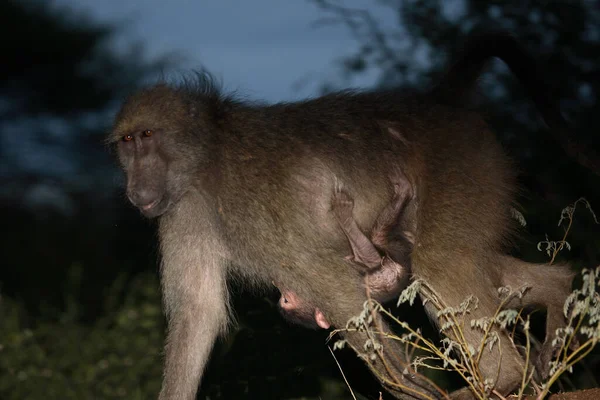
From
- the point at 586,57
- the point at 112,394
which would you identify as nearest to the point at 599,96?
the point at 586,57

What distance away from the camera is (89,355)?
6.54 metres

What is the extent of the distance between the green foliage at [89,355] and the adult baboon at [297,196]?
253 centimetres

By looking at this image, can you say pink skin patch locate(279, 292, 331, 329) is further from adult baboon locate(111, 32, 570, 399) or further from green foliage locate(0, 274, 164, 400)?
green foliage locate(0, 274, 164, 400)

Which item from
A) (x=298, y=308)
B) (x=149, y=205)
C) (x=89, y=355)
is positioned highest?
→ (x=149, y=205)

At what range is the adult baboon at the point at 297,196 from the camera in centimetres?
350

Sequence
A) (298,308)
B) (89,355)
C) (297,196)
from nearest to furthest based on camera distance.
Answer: (297,196), (298,308), (89,355)

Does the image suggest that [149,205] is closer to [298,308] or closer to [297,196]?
[297,196]

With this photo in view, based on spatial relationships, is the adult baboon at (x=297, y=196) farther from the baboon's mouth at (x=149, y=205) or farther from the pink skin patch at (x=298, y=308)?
the pink skin patch at (x=298, y=308)

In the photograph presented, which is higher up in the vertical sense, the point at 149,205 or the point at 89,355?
the point at 149,205

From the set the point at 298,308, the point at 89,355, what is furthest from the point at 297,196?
the point at 89,355

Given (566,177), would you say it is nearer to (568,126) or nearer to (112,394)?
(568,126)

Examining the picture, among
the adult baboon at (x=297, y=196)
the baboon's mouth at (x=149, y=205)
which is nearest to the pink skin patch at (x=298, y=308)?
the adult baboon at (x=297, y=196)

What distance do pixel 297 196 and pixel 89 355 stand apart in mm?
3548

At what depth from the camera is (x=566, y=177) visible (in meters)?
5.50
